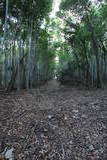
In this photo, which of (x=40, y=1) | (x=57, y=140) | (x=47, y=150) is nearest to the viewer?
(x=47, y=150)

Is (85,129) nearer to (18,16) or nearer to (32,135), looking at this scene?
(32,135)

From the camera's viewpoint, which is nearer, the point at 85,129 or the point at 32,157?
the point at 32,157

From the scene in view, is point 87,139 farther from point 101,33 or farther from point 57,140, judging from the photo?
point 101,33

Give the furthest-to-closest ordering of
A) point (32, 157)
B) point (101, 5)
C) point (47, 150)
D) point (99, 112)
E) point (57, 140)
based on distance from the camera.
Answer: point (101, 5), point (99, 112), point (57, 140), point (47, 150), point (32, 157)

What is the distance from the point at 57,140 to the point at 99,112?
7.45 feet

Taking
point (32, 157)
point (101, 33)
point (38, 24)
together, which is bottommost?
point (32, 157)

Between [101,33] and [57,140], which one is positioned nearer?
[57,140]

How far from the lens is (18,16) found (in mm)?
11383

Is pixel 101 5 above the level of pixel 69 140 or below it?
above

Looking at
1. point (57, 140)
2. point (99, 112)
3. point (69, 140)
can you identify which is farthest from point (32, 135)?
point (99, 112)

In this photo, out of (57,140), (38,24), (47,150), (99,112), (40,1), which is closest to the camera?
(47,150)

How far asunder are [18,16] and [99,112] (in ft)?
28.4

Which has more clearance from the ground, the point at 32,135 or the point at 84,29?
the point at 84,29

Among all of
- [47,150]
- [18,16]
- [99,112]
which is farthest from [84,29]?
[47,150]
